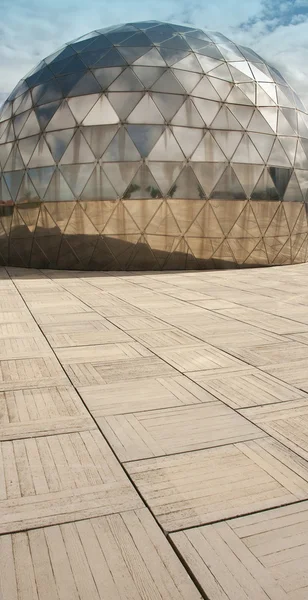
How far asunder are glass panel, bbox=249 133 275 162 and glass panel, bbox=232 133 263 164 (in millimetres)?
162

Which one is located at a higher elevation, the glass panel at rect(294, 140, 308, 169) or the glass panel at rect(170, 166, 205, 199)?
the glass panel at rect(294, 140, 308, 169)

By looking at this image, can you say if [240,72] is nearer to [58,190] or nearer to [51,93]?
[51,93]

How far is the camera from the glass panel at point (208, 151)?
16.2 meters

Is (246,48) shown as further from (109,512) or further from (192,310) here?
(109,512)

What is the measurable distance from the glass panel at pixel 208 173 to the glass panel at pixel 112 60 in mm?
4548

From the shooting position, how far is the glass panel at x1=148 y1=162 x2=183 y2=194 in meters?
15.8

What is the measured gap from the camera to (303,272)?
52.5 ft

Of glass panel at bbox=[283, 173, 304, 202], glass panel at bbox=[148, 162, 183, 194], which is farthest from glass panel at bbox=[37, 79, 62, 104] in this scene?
glass panel at bbox=[283, 173, 304, 202]

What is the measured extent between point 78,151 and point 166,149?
298 centimetres

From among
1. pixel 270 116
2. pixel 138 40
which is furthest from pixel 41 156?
pixel 270 116

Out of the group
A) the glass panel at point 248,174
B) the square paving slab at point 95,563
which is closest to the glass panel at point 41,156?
the glass panel at point 248,174

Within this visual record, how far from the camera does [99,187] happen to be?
15.9 m

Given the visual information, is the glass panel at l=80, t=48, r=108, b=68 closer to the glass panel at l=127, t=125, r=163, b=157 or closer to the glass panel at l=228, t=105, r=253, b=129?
the glass panel at l=127, t=125, r=163, b=157

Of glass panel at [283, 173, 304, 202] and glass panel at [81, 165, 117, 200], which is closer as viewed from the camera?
glass panel at [81, 165, 117, 200]
